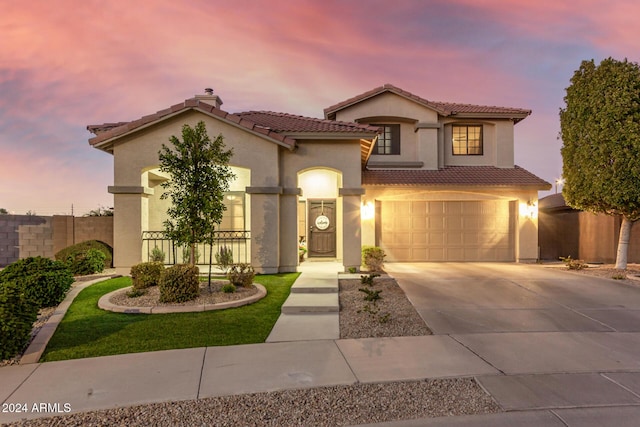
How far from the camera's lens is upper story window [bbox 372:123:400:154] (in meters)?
16.3

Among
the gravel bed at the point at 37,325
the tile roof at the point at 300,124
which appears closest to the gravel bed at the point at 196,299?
the gravel bed at the point at 37,325

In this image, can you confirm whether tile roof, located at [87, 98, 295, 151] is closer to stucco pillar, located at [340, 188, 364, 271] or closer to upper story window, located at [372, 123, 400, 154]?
stucco pillar, located at [340, 188, 364, 271]

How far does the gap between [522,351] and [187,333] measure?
5.12 metres

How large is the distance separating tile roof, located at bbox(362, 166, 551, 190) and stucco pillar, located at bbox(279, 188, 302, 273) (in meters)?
3.73

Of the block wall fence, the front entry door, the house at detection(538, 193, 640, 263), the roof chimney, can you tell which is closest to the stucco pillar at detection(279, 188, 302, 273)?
the front entry door

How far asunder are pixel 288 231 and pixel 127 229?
4750 millimetres

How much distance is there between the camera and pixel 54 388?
13.3 feet

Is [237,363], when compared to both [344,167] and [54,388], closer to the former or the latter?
[54,388]

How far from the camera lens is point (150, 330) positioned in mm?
6070

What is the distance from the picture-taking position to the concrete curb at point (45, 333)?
4.93m

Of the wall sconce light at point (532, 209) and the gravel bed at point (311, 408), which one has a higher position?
the wall sconce light at point (532, 209)

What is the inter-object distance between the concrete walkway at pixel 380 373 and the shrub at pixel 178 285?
2.52 meters

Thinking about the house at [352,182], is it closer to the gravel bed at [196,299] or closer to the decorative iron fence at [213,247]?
the decorative iron fence at [213,247]

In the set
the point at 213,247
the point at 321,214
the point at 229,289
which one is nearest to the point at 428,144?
the point at 321,214
